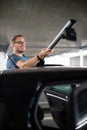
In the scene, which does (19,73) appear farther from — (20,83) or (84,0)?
(84,0)

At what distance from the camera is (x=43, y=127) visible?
6.95 feet

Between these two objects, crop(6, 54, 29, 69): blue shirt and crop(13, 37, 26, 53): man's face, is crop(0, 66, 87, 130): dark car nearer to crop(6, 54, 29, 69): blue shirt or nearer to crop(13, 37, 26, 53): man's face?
crop(6, 54, 29, 69): blue shirt

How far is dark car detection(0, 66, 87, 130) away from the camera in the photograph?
203 cm

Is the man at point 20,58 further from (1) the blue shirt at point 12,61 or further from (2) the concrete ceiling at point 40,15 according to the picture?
(2) the concrete ceiling at point 40,15

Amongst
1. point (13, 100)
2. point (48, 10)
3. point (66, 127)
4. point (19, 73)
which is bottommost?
point (66, 127)

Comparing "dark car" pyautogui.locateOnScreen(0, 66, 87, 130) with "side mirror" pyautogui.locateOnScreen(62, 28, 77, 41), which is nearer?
"dark car" pyautogui.locateOnScreen(0, 66, 87, 130)

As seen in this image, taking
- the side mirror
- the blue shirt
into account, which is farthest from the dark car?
the blue shirt

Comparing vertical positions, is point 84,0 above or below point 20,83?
above

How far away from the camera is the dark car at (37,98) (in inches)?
80.0

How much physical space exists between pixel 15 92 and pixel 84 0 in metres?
5.96

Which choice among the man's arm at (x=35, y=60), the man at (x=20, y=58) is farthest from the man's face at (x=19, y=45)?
the man's arm at (x=35, y=60)

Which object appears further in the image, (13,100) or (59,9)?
(59,9)

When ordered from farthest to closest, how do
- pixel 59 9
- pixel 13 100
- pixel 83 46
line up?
pixel 83 46, pixel 59 9, pixel 13 100

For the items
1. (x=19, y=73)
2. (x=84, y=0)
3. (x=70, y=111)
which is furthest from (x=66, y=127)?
(x=84, y=0)
